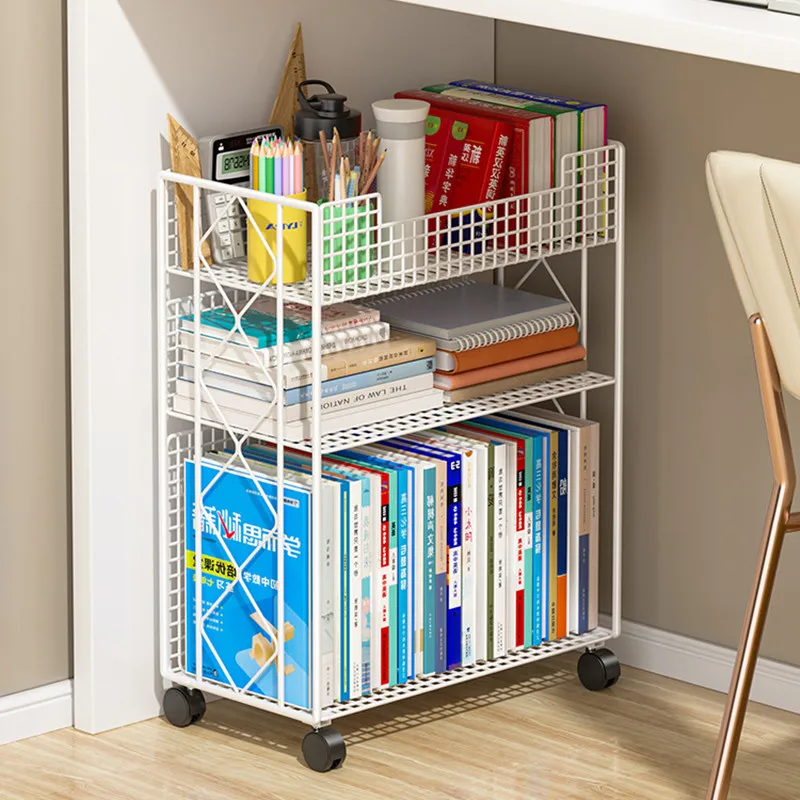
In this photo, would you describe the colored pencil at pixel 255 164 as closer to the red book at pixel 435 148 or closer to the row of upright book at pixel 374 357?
the row of upright book at pixel 374 357

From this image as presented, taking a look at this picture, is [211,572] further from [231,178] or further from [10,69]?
[10,69]

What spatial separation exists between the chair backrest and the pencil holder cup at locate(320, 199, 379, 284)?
559 mm

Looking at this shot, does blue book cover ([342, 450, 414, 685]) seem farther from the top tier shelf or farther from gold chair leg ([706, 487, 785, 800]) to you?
gold chair leg ([706, 487, 785, 800])

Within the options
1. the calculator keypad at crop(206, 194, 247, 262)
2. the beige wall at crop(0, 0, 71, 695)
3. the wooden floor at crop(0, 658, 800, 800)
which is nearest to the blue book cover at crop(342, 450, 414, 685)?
the wooden floor at crop(0, 658, 800, 800)

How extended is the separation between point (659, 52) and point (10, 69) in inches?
37.2

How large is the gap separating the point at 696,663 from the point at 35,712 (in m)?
1.01

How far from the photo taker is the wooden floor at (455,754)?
2396 mm

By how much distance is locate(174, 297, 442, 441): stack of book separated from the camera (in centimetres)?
236

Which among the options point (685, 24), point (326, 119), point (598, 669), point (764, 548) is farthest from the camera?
point (598, 669)

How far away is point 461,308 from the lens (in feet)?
8.62

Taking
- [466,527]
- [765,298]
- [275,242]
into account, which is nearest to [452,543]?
[466,527]

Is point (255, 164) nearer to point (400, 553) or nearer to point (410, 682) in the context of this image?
point (400, 553)

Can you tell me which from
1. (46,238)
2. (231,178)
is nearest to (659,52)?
(231,178)

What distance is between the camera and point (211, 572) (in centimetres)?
251
